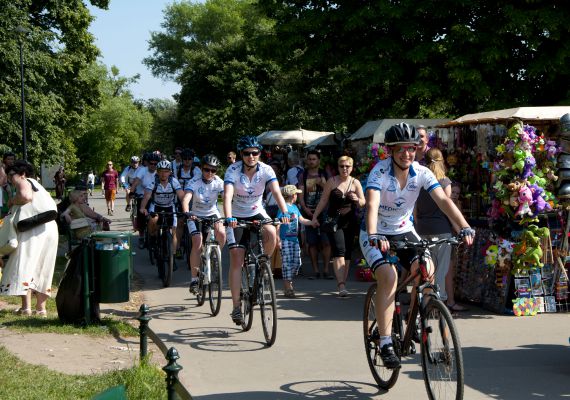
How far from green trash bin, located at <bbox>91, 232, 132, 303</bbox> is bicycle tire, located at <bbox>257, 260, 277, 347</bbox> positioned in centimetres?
168

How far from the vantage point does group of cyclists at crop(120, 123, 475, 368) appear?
238 inches

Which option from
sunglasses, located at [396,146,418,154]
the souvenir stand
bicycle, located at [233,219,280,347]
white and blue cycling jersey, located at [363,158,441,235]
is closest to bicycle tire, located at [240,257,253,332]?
bicycle, located at [233,219,280,347]

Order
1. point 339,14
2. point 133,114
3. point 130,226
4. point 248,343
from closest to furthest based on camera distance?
point 248,343, point 339,14, point 130,226, point 133,114

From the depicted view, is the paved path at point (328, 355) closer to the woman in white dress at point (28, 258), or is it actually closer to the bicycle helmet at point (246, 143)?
the woman in white dress at point (28, 258)

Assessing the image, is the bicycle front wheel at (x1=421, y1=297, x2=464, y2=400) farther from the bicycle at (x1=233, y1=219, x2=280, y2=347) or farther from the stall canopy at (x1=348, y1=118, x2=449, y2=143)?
the stall canopy at (x1=348, y1=118, x2=449, y2=143)

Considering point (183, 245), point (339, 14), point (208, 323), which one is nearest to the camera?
point (208, 323)

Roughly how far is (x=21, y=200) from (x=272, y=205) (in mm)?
4404

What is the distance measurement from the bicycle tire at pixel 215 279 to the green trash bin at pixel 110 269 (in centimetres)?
125

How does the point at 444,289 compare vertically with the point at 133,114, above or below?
below

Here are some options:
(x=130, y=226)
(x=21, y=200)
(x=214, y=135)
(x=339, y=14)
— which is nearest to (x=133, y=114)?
(x=214, y=135)

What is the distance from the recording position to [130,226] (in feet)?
83.5

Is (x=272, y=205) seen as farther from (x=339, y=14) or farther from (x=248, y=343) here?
(x=339, y=14)

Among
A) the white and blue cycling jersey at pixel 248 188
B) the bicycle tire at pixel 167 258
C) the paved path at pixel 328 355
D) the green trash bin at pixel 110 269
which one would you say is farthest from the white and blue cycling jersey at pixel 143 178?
the white and blue cycling jersey at pixel 248 188

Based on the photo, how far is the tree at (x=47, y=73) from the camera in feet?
120
